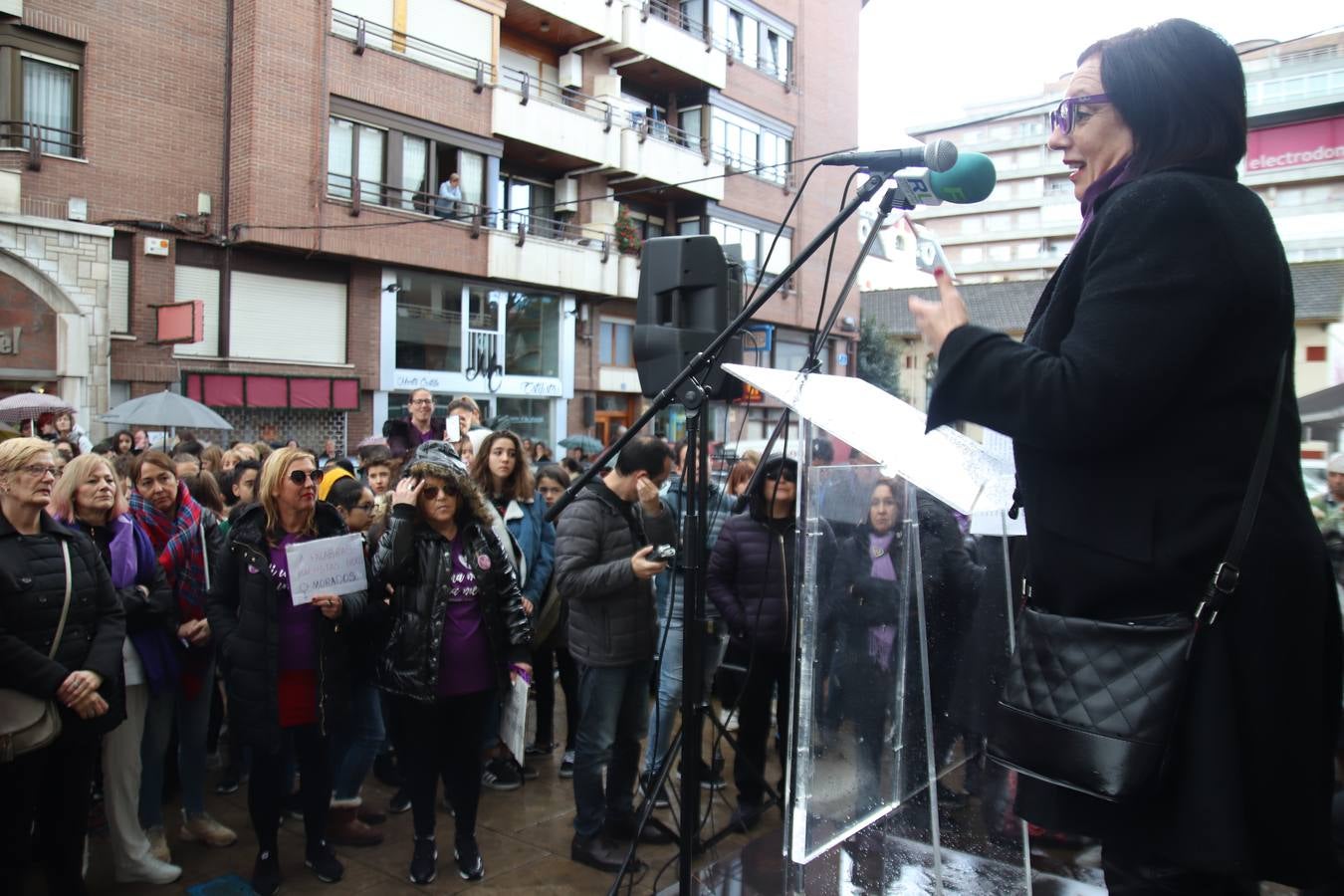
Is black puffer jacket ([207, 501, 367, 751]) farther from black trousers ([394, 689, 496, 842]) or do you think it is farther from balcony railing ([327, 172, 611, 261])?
balcony railing ([327, 172, 611, 261])

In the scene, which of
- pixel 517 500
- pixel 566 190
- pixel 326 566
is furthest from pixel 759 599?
pixel 566 190

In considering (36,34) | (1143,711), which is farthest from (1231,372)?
(36,34)

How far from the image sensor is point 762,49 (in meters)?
28.8

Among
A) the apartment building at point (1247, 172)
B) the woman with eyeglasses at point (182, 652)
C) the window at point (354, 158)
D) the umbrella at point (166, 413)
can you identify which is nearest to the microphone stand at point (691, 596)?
the apartment building at point (1247, 172)

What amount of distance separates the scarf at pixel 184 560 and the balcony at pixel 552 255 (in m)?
16.6

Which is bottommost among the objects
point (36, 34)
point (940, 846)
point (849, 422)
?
point (940, 846)

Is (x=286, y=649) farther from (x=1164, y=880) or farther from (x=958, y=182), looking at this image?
(x=1164, y=880)

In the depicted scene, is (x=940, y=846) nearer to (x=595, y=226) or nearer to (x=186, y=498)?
(x=186, y=498)

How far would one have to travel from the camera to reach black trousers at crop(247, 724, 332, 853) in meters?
4.41

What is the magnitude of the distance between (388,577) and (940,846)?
106 inches

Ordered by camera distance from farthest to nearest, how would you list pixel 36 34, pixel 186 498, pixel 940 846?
pixel 36 34, pixel 186 498, pixel 940 846

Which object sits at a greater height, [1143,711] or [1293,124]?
[1293,124]

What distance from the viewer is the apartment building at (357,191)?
1568cm

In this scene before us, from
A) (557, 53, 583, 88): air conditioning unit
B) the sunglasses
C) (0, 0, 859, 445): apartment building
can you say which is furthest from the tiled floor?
(557, 53, 583, 88): air conditioning unit
